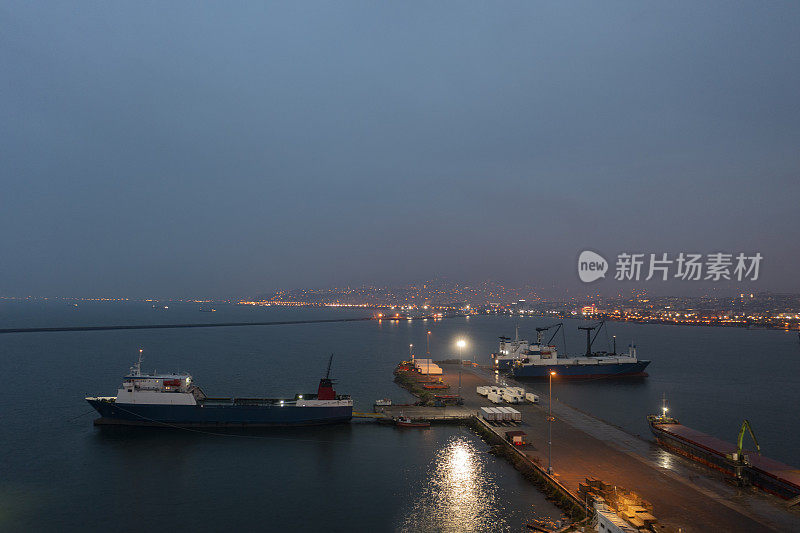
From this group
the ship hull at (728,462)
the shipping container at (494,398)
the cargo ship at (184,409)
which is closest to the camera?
the ship hull at (728,462)

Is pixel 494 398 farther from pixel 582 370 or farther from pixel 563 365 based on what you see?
pixel 582 370

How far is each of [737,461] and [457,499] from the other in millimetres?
15168

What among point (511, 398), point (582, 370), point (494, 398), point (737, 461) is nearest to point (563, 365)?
point (582, 370)

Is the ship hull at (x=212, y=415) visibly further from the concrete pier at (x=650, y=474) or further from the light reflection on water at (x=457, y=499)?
the light reflection on water at (x=457, y=499)

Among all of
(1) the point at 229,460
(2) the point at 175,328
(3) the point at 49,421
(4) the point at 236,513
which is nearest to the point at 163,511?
(4) the point at 236,513

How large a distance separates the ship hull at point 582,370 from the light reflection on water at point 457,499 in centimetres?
3417

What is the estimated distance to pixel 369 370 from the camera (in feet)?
224

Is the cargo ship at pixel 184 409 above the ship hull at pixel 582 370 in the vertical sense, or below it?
below

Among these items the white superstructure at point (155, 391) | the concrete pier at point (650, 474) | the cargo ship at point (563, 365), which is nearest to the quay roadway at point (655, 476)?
the concrete pier at point (650, 474)

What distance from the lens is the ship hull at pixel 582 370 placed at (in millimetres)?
62406

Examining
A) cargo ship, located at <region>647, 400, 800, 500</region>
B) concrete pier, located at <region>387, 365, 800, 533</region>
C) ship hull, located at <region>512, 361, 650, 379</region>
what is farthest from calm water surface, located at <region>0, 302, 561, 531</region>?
ship hull, located at <region>512, 361, 650, 379</region>

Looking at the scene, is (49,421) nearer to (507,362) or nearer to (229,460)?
A: (229,460)

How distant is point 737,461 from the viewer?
2355 cm

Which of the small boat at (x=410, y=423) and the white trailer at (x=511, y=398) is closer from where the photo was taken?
the small boat at (x=410, y=423)
